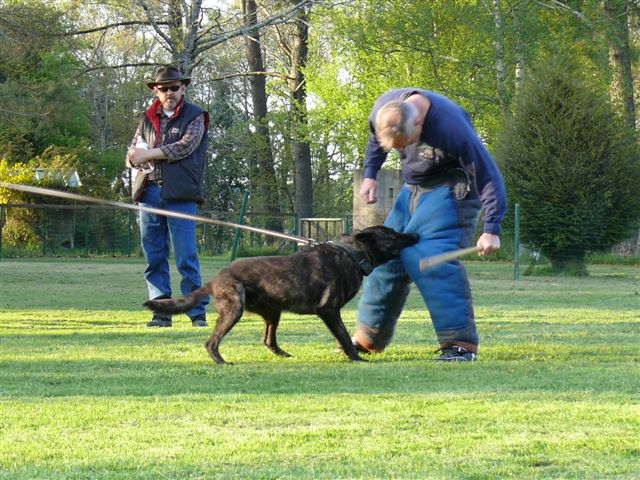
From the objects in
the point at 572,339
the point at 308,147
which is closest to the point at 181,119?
the point at 572,339

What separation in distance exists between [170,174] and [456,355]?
12.2ft

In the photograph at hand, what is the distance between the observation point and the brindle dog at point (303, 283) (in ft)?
25.1

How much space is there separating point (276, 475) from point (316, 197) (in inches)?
1593

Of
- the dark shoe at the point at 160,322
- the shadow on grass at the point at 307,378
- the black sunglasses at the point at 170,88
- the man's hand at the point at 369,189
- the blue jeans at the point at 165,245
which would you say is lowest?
the dark shoe at the point at 160,322

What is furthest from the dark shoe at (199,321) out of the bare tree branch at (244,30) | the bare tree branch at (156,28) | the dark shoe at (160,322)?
the bare tree branch at (156,28)

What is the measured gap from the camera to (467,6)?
115 ft

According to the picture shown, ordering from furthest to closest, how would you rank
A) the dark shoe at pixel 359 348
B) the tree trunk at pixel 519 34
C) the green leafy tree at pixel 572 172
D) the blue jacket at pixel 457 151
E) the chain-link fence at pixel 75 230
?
the tree trunk at pixel 519 34, the chain-link fence at pixel 75 230, the green leafy tree at pixel 572 172, the dark shoe at pixel 359 348, the blue jacket at pixel 457 151

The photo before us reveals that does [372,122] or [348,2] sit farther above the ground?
[348,2]

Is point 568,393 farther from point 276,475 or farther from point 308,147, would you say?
point 308,147

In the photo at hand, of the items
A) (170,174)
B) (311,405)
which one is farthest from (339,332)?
(170,174)

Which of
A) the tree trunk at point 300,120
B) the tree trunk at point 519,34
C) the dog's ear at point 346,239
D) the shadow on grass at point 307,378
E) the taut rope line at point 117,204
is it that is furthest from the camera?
the tree trunk at point 300,120

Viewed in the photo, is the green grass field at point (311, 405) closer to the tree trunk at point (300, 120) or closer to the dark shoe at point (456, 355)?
the dark shoe at point (456, 355)

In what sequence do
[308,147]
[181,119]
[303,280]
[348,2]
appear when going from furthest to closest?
1. [308,147]
2. [348,2]
3. [181,119]
4. [303,280]

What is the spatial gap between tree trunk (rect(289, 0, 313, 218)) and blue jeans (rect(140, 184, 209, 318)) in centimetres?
2984
